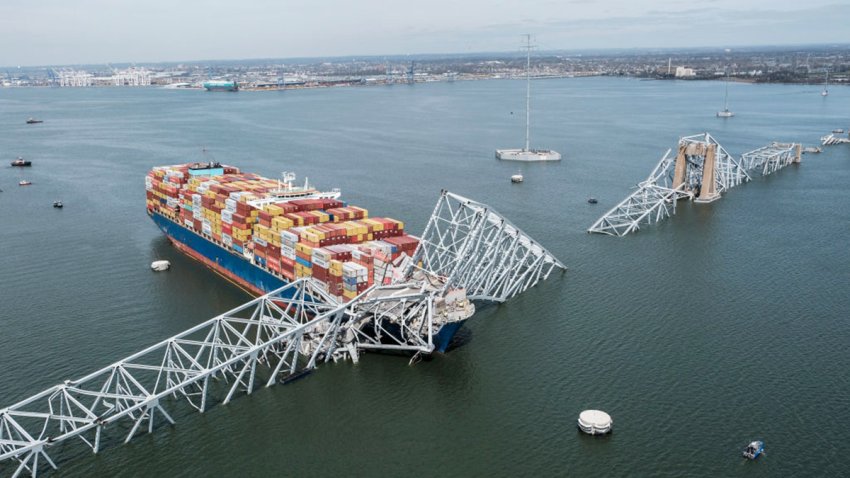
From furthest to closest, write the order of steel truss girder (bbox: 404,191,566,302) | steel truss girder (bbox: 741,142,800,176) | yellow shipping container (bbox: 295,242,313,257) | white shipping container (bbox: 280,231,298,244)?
steel truss girder (bbox: 741,142,800,176) → white shipping container (bbox: 280,231,298,244) → yellow shipping container (bbox: 295,242,313,257) → steel truss girder (bbox: 404,191,566,302)

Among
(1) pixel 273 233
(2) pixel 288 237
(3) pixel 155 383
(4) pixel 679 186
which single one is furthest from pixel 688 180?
(3) pixel 155 383

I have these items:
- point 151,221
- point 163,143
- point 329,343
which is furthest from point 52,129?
point 329,343

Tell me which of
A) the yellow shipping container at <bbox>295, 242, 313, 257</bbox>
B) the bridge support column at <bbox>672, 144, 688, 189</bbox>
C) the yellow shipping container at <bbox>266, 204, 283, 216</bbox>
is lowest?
the bridge support column at <bbox>672, 144, 688, 189</bbox>

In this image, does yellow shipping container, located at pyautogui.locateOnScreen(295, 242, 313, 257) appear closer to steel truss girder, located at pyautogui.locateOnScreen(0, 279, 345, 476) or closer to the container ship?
the container ship

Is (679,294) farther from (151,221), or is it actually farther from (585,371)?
(151,221)

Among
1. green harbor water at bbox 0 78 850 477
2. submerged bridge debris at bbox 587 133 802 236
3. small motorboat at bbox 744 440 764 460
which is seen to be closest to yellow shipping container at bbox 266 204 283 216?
green harbor water at bbox 0 78 850 477

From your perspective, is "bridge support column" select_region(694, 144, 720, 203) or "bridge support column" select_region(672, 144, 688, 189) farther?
"bridge support column" select_region(672, 144, 688, 189)

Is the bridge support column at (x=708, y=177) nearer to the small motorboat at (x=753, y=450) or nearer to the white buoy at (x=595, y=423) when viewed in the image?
the small motorboat at (x=753, y=450)

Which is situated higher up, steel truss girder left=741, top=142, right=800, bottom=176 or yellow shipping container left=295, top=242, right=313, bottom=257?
yellow shipping container left=295, top=242, right=313, bottom=257

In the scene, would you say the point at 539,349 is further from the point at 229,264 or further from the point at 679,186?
the point at 679,186
